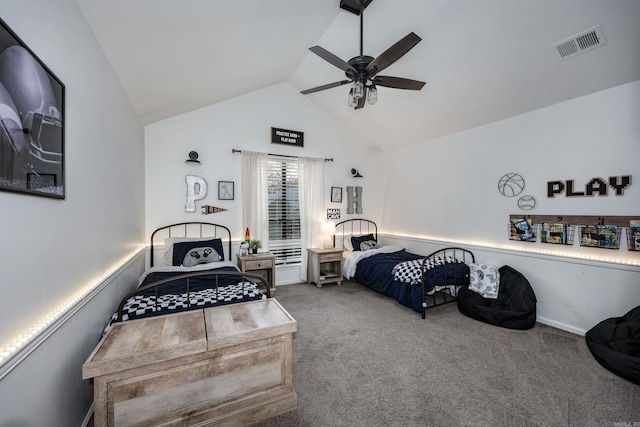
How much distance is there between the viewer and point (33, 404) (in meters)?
1.13

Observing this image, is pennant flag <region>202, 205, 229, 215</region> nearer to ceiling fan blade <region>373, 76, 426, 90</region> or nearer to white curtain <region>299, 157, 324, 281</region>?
white curtain <region>299, 157, 324, 281</region>

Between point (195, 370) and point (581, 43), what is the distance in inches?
164

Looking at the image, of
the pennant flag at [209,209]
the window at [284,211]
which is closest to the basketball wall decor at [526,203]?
the window at [284,211]

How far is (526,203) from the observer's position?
3.37 meters

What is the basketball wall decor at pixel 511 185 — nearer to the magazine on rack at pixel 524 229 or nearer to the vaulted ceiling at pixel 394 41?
the magazine on rack at pixel 524 229

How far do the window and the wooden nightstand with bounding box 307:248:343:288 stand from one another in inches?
10.6

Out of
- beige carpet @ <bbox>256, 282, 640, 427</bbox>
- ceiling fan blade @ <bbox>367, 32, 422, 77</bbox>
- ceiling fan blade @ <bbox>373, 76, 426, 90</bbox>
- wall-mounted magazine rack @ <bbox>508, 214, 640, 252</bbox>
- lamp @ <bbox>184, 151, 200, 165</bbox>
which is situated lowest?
beige carpet @ <bbox>256, 282, 640, 427</bbox>

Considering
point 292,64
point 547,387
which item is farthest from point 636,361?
point 292,64

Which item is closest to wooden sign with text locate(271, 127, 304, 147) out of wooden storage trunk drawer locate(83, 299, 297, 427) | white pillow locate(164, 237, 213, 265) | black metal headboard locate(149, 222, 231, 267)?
black metal headboard locate(149, 222, 231, 267)

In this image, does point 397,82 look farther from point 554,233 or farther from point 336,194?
point 336,194

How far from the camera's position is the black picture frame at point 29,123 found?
0.97 m

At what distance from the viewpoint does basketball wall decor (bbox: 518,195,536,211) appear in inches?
131

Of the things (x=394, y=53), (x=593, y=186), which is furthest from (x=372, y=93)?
(x=593, y=186)

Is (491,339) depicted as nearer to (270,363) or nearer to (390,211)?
(270,363)
